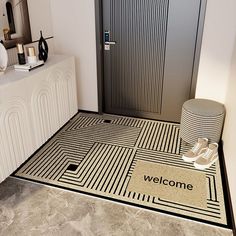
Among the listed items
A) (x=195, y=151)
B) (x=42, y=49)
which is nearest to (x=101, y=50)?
(x=42, y=49)

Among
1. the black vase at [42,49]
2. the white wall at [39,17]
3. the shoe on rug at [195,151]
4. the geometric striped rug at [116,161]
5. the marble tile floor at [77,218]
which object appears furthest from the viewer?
the white wall at [39,17]

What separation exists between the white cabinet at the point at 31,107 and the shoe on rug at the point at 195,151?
1389 mm

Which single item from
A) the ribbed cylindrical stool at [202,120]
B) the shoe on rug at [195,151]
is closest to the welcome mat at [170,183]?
the shoe on rug at [195,151]

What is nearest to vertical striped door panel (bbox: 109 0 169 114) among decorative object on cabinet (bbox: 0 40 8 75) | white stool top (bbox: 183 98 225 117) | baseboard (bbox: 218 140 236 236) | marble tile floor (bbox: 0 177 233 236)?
white stool top (bbox: 183 98 225 117)

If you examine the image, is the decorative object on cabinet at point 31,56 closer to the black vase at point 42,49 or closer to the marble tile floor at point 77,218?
the black vase at point 42,49

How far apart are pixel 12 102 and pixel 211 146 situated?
6.00 feet

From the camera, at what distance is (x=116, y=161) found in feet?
7.60

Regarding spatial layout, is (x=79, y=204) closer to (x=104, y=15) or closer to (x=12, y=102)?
(x=12, y=102)

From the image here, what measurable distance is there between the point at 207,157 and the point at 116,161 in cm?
85

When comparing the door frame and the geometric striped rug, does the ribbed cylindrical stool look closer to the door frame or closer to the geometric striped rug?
the geometric striped rug

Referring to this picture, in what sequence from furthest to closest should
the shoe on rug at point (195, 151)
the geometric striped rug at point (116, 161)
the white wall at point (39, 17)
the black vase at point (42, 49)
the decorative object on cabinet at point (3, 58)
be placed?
the white wall at point (39, 17)
the black vase at point (42, 49)
the shoe on rug at point (195, 151)
the decorative object on cabinet at point (3, 58)
the geometric striped rug at point (116, 161)

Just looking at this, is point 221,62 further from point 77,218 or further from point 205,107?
point 77,218

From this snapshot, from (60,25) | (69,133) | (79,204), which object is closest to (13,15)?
(60,25)

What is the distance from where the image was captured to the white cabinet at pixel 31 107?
1.89 m
